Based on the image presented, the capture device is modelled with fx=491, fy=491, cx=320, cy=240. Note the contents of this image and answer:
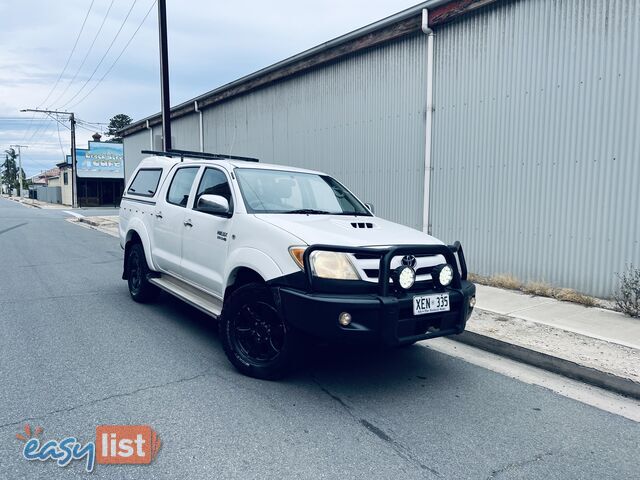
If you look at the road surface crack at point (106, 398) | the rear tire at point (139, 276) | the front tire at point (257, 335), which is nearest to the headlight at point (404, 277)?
the front tire at point (257, 335)

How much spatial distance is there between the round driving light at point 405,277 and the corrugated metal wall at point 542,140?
4.20 m

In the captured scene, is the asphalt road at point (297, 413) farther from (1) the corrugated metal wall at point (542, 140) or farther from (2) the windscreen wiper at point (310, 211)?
(1) the corrugated metal wall at point (542, 140)

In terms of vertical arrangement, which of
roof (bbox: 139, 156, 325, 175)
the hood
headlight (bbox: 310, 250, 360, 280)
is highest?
roof (bbox: 139, 156, 325, 175)

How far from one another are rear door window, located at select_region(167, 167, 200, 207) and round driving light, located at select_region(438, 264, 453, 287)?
3.01 m

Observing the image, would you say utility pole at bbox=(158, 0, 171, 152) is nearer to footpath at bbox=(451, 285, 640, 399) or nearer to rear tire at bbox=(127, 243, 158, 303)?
rear tire at bbox=(127, 243, 158, 303)

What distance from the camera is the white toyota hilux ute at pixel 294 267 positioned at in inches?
144

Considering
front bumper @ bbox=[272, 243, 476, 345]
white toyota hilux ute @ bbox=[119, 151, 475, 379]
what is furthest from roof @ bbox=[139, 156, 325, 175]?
front bumper @ bbox=[272, 243, 476, 345]

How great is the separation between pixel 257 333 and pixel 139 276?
10.3 feet

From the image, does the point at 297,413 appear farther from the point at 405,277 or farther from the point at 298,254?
the point at 405,277

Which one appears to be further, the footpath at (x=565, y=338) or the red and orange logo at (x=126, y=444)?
the footpath at (x=565, y=338)

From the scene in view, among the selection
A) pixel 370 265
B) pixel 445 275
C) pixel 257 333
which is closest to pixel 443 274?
pixel 445 275

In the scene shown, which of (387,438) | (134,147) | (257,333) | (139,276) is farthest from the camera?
(134,147)

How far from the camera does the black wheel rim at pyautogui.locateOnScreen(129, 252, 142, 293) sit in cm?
669

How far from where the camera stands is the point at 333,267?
12.1 ft
